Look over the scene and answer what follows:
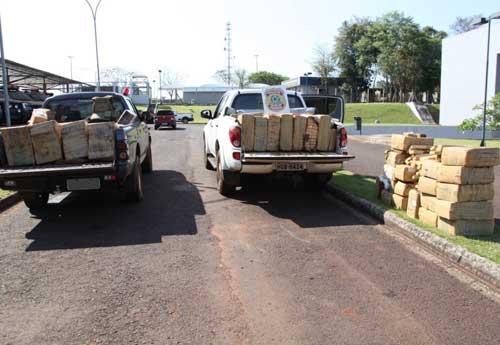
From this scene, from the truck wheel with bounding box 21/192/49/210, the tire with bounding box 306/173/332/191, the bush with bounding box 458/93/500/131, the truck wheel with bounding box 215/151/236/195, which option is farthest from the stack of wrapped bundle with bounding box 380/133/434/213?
the bush with bounding box 458/93/500/131

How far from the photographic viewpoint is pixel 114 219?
22.0 feet

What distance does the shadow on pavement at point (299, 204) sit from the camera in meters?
6.56

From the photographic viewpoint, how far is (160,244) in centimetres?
548

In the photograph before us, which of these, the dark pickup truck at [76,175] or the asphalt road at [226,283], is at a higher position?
the dark pickup truck at [76,175]

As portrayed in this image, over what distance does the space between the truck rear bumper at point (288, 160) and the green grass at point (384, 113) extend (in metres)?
45.9

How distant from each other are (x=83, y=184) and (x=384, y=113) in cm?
5371

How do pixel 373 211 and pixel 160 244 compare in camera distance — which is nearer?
pixel 160 244

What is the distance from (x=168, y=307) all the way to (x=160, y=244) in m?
1.78

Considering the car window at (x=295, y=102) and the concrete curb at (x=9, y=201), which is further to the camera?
the car window at (x=295, y=102)

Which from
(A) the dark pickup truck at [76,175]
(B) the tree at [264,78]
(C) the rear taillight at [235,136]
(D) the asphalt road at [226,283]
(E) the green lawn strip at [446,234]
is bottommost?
(D) the asphalt road at [226,283]

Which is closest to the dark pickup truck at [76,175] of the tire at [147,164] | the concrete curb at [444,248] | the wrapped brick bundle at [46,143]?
the wrapped brick bundle at [46,143]

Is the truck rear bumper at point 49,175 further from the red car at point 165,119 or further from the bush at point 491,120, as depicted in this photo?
the red car at point 165,119

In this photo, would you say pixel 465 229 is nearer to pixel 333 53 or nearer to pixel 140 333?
pixel 140 333

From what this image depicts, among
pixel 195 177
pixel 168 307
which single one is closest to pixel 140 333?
pixel 168 307
